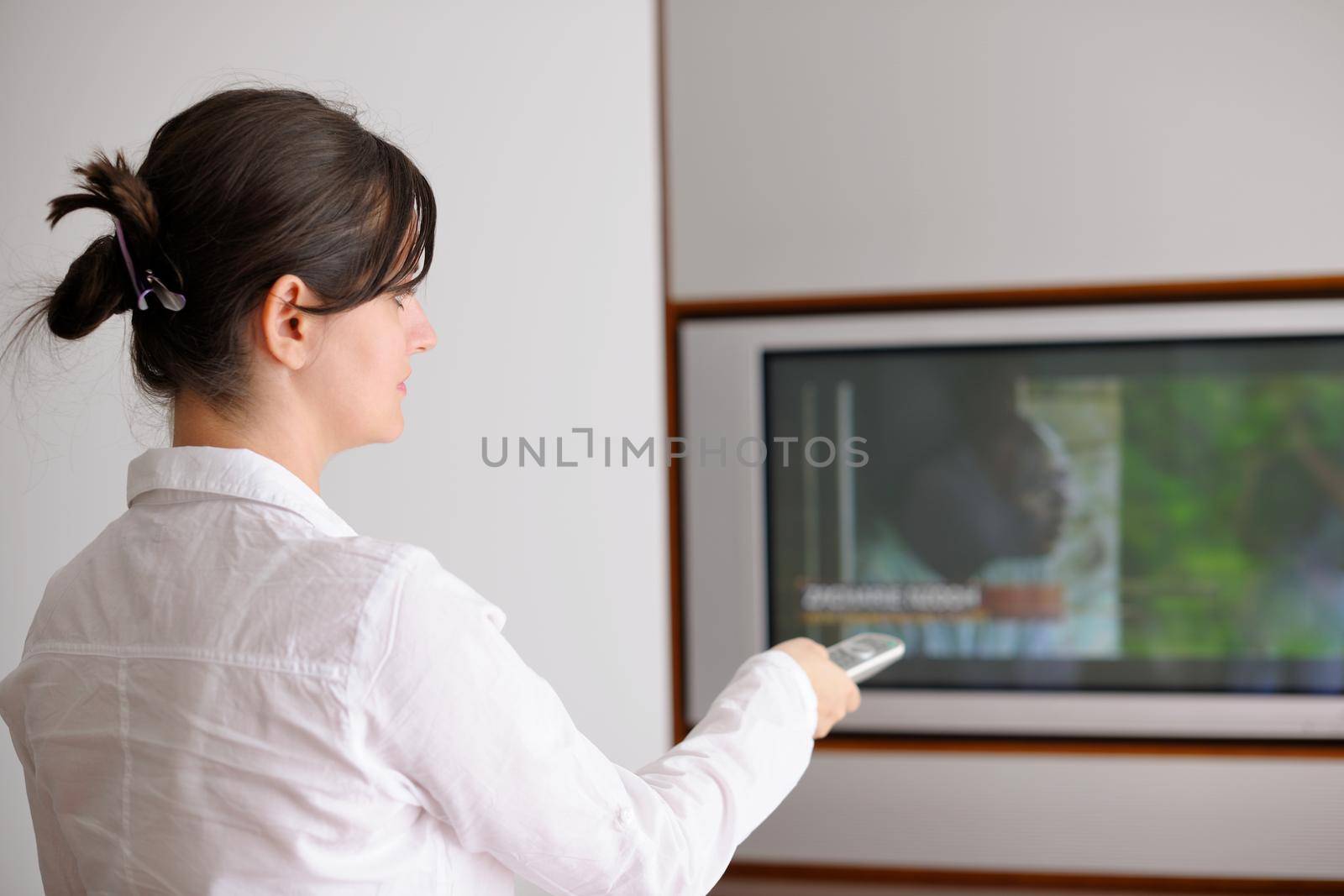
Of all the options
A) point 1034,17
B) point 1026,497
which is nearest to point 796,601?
point 1026,497

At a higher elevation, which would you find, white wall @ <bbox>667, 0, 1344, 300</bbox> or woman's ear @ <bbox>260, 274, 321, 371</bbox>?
white wall @ <bbox>667, 0, 1344, 300</bbox>

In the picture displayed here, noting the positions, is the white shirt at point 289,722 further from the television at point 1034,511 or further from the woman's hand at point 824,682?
the television at point 1034,511

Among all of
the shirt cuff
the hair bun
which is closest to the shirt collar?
the hair bun

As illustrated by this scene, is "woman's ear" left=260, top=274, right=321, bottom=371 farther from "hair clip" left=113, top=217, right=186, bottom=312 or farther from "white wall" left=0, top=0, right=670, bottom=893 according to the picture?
"white wall" left=0, top=0, right=670, bottom=893

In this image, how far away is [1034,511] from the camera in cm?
146

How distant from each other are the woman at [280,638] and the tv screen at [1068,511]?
941 millimetres

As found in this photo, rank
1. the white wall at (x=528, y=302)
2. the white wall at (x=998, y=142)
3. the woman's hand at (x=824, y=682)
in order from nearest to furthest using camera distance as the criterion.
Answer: the woman's hand at (x=824, y=682) < the white wall at (x=528, y=302) < the white wall at (x=998, y=142)

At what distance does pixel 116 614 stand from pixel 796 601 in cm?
112

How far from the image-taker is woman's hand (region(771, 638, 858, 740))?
69 cm

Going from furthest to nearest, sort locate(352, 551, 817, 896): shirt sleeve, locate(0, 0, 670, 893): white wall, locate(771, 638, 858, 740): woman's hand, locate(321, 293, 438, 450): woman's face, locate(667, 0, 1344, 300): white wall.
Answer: locate(667, 0, 1344, 300): white wall, locate(0, 0, 670, 893): white wall, locate(771, 638, 858, 740): woman's hand, locate(321, 293, 438, 450): woman's face, locate(352, 551, 817, 896): shirt sleeve

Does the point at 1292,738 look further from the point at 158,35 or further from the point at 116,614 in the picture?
the point at 158,35

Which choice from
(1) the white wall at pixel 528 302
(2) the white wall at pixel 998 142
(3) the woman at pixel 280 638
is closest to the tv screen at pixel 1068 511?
(2) the white wall at pixel 998 142

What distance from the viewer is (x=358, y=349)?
1.88 feet

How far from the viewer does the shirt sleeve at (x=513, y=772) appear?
1.51 ft
